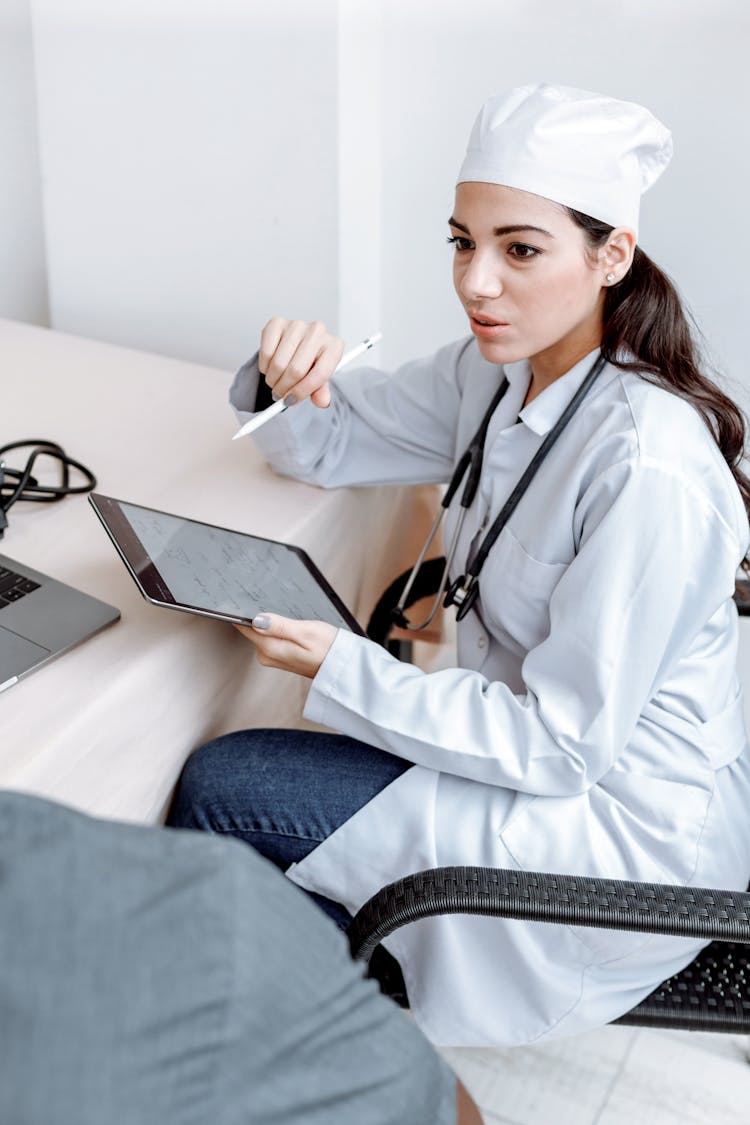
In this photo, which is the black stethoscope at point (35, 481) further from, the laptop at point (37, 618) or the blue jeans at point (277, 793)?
the blue jeans at point (277, 793)

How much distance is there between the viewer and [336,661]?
1.09m

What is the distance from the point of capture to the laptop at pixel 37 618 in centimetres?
104

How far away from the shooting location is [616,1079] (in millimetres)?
A: 1434

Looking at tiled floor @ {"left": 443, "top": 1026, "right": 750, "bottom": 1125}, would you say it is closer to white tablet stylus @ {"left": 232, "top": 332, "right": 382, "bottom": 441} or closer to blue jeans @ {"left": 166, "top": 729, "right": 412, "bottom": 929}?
blue jeans @ {"left": 166, "top": 729, "right": 412, "bottom": 929}

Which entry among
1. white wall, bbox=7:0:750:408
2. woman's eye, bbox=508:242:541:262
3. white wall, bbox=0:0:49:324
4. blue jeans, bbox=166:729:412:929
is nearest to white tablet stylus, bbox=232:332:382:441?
woman's eye, bbox=508:242:541:262

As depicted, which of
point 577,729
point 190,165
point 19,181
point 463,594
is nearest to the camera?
point 577,729

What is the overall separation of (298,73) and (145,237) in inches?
15.5

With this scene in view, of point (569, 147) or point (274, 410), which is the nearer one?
point (569, 147)

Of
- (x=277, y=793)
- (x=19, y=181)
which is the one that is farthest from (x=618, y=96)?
(x=19, y=181)

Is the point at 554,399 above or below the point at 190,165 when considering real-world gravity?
below

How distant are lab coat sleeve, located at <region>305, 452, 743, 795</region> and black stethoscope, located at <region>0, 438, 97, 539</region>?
16.7 inches

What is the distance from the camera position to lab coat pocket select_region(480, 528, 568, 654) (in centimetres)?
113

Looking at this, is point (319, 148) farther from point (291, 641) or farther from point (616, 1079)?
point (616, 1079)

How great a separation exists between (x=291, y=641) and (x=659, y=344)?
46 centimetres
